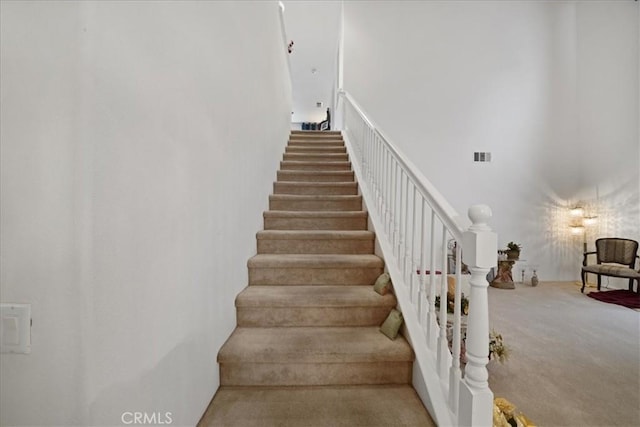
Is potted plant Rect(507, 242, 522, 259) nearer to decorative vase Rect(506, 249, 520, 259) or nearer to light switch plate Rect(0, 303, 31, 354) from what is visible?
decorative vase Rect(506, 249, 520, 259)

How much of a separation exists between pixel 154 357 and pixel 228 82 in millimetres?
1412

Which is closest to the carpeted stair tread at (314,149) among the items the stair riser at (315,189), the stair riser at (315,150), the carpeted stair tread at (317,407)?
the stair riser at (315,150)

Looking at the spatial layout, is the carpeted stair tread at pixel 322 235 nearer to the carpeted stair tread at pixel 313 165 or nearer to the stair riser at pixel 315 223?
the stair riser at pixel 315 223

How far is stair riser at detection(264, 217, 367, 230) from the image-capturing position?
2527 mm

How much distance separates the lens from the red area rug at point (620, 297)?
3843mm

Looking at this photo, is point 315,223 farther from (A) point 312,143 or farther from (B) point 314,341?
(A) point 312,143

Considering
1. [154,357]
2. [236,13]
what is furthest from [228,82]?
[154,357]

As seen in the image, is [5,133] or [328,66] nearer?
[5,133]

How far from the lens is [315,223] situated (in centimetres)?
254

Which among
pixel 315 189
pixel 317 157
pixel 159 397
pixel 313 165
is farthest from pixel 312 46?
pixel 159 397

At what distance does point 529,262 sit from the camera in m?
5.22

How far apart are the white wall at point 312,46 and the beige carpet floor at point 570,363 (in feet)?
20.0

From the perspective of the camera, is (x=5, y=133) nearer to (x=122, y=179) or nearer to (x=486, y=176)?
(x=122, y=179)

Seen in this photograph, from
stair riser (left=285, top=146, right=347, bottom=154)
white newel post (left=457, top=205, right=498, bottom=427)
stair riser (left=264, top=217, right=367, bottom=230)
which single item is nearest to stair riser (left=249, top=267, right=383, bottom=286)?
stair riser (left=264, top=217, right=367, bottom=230)
